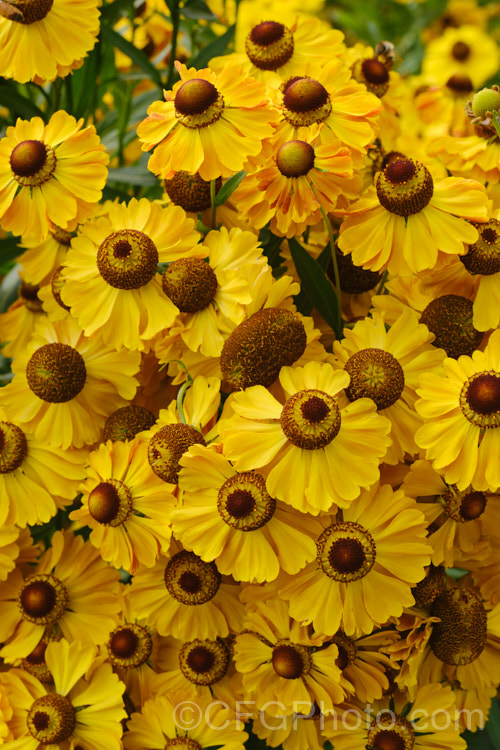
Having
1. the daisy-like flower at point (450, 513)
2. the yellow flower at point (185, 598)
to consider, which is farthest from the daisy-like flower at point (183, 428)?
the daisy-like flower at point (450, 513)

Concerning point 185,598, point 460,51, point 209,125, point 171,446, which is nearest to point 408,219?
point 209,125

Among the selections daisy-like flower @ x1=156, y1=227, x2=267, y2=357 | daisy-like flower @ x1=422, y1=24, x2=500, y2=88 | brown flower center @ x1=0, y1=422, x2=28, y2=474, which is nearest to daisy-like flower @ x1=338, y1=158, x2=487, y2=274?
daisy-like flower @ x1=156, y1=227, x2=267, y2=357

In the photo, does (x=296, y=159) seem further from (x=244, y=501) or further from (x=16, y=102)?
(x=16, y=102)

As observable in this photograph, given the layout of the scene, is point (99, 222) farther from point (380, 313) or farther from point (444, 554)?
point (444, 554)

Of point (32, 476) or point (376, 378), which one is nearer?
point (376, 378)

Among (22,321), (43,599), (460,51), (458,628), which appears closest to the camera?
(458,628)
